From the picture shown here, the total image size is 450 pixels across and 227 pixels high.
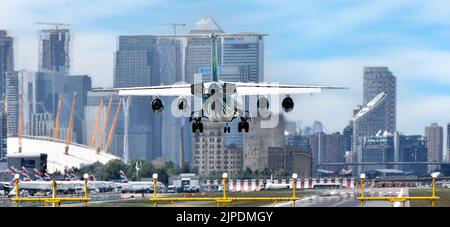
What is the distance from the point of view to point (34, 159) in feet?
499

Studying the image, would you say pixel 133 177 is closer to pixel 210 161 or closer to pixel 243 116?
pixel 210 161

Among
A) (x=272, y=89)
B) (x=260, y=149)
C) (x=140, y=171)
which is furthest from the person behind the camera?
(x=260, y=149)

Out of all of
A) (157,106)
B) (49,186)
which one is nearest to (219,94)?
(157,106)

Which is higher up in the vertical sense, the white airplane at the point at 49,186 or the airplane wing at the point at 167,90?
the airplane wing at the point at 167,90

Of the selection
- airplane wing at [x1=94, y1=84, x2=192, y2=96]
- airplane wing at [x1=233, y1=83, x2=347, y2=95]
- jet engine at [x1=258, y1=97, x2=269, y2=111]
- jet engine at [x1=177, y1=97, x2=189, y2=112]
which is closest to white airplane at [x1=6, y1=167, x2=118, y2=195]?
airplane wing at [x1=94, y1=84, x2=192, y2=96]

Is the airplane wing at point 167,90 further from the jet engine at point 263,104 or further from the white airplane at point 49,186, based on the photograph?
the white airplane at point 49,186

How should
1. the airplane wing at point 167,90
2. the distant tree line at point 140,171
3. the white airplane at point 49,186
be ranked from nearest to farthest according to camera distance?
the airplane wing at point 167,90, the white airplane at point 49,186, the distant tree line at point 140,171

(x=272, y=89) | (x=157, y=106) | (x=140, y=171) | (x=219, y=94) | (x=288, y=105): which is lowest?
(x=140, y=171)

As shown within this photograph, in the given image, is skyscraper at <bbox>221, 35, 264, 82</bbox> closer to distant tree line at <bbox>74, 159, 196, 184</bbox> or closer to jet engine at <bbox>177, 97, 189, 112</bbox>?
distant tree line at <bbox>74, 159, 196, 184</bbox>

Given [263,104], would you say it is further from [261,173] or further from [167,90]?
[261,173]

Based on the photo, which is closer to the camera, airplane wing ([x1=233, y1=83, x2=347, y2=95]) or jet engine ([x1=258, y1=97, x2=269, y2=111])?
jet engine ([x1=258, y1=97, x2=269, y2=111])

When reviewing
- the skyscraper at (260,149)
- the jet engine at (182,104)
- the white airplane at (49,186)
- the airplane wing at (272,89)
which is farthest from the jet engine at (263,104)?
the skyscraper at (260,149)

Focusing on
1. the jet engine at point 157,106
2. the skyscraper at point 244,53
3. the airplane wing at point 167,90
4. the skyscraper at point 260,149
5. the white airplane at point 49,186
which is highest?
the skyscraper at point 244,53

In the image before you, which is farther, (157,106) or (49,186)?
(49,186)
